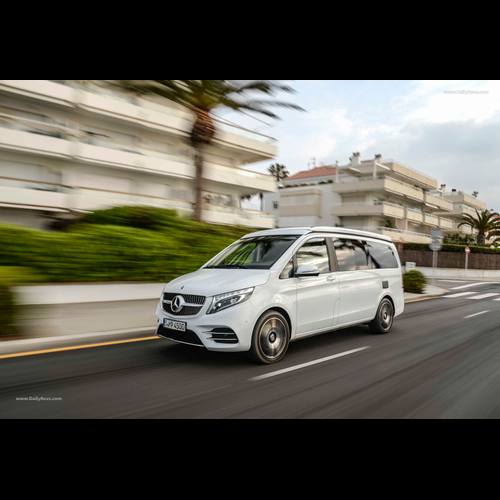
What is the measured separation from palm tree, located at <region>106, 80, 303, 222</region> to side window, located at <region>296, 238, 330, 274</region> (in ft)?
23.1

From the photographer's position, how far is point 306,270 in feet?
18.6

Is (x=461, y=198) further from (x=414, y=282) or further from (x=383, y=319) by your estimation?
(x=383, y=319)

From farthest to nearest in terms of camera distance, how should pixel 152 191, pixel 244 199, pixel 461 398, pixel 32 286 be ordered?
pixel 244 199 → pixel 152 191 → pixel 32 286 → pixel 461 398

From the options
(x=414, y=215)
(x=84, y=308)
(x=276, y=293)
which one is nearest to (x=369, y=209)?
(x=414, y=215)

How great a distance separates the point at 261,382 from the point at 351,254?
3.21 meters

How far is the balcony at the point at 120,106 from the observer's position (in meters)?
19.1

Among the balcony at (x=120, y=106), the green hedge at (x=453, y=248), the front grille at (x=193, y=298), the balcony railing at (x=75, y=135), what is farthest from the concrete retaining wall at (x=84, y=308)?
the green hedge at (x=453, y=248)

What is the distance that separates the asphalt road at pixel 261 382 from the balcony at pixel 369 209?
4029 cm

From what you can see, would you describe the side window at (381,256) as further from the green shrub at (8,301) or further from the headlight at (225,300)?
the green shrub at (8,301)

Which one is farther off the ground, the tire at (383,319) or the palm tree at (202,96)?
the palm tree at (202,96)

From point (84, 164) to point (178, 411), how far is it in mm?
20632
